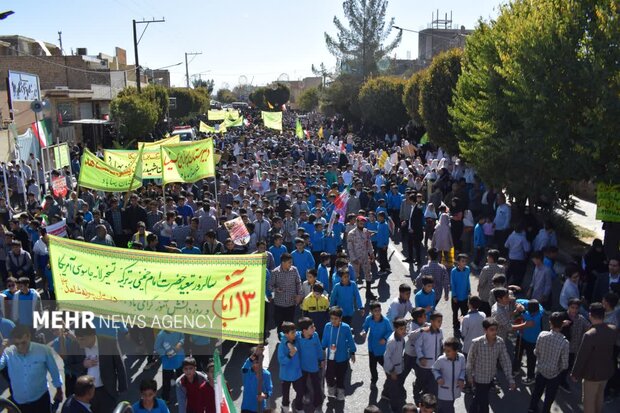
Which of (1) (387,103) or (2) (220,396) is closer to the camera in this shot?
(2) (220,396)

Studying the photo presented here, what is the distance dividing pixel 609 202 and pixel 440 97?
10.8 meters

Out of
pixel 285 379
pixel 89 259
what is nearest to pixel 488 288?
pixel 285 379

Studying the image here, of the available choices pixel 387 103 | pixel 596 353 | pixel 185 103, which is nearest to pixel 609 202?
pixel 596 353

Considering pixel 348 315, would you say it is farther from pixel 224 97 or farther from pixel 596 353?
pixel 224 97

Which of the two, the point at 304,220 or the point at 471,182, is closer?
the point at 304,220

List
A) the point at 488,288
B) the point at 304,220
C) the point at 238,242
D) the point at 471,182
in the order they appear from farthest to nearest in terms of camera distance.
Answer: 1. the point at 471,182
2. the point at 304,220
3. the point at 238,242
4. the point at 488,288

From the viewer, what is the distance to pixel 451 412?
21.7 feet

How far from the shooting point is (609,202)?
443 inches

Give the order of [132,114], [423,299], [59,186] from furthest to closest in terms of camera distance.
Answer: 1. [132,114]
2. [59,186]
3. [423,299]

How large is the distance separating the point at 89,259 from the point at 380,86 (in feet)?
114

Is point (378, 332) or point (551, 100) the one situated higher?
point (551, 100)

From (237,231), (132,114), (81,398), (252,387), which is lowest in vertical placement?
(252,387)

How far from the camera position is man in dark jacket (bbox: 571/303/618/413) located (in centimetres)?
681

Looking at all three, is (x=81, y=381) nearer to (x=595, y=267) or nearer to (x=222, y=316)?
(x=222, y=316)
